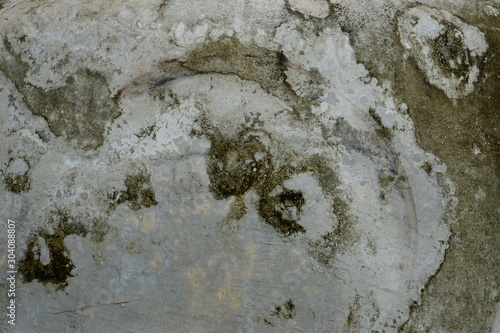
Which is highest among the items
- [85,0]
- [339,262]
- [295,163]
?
[85,0]

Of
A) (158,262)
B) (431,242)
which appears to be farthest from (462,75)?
(158,262)

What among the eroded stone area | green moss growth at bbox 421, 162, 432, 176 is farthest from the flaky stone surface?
the eroded stone area

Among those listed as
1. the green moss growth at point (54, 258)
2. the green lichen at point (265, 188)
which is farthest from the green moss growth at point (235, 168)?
the green moss growth at point (54, 258)

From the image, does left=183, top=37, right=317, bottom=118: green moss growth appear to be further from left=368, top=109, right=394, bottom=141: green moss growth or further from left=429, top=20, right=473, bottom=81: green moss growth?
left=429, top=20, right=473, bottom=81: green moss growth

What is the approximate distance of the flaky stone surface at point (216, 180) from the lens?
2.30 metres

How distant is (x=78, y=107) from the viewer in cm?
236

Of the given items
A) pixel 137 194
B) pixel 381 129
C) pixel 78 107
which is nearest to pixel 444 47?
pixel 381 129

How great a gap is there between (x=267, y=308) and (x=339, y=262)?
497mm

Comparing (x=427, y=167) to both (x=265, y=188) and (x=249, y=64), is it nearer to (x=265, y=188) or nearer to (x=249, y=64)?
(x=265, y=188)

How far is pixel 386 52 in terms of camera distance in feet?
7.90

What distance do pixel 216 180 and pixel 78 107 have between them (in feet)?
3.06

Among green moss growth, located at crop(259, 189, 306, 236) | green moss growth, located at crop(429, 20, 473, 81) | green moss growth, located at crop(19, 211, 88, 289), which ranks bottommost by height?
green moss growth, located at crop(19, 211, 88, 289)

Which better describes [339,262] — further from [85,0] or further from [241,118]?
[85,0]

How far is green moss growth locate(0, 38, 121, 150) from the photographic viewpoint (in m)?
2.34
